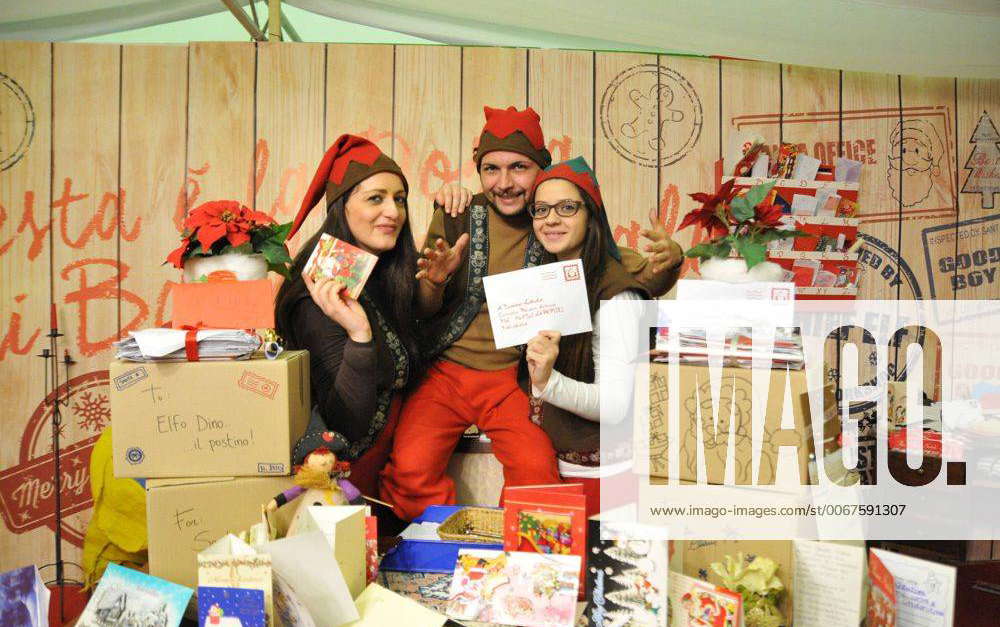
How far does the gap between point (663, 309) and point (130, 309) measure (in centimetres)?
230

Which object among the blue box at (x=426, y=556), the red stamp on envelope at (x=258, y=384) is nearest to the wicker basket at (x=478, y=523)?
the blue box at (x=426, y=556)

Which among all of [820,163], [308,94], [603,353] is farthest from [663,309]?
[308,94]

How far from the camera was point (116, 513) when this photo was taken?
104 inches

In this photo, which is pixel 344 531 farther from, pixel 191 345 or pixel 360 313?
pixel 360 313

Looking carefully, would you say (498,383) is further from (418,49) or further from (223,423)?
(418,49)

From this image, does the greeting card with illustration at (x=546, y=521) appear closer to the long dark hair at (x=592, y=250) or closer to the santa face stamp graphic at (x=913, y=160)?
the long dark hair at (x=592, y=250)

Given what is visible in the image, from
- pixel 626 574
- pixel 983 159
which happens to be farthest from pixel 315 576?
pixel 983 159

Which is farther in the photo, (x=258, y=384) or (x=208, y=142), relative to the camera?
(x=208, y=142)

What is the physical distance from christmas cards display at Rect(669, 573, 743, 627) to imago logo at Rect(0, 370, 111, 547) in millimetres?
2567

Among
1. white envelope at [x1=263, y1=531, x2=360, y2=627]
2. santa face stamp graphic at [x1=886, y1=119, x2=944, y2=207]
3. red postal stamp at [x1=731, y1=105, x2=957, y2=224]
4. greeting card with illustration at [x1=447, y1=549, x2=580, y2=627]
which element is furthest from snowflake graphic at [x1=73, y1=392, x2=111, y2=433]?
santa face stamp graphic at [x1=886, y1=119, x2=944, y2=207]

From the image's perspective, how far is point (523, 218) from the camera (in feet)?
8.88

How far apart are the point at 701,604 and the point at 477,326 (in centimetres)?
134

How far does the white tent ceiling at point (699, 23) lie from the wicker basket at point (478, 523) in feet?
5.96

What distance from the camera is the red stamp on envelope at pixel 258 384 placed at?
196 cm
